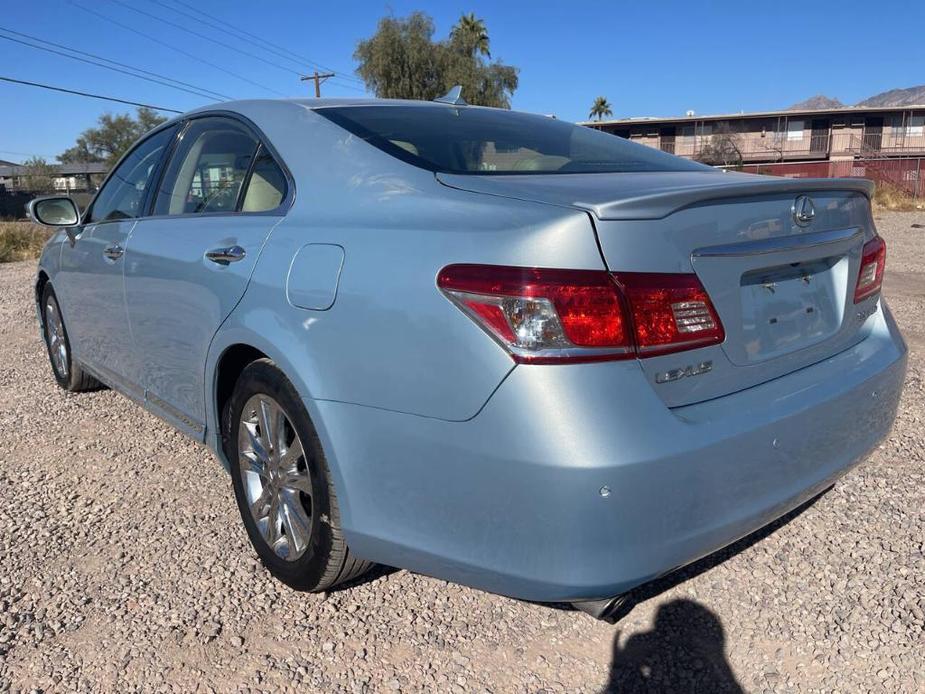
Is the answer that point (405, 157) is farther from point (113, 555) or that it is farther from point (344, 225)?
point (113, 555)

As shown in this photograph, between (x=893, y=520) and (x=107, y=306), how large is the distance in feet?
11.3

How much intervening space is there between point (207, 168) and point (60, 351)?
2389mm

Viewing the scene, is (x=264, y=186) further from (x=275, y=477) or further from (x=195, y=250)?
(x=275, y=477)

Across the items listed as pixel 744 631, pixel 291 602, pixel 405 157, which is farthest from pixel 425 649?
pixel 405 157

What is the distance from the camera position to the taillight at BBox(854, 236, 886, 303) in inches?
92.0

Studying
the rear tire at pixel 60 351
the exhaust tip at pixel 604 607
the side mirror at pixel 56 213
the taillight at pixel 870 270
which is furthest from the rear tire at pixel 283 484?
the rear tire at pixel 60 351

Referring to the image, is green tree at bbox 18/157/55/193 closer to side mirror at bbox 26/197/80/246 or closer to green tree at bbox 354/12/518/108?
green tree at bbox 354/12/518/108

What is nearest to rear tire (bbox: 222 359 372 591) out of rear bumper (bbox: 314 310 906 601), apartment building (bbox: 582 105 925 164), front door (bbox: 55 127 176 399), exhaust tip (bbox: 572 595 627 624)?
rear bumper (bbox: 314 310 906 601)

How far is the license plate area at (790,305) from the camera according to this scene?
1.92 metres

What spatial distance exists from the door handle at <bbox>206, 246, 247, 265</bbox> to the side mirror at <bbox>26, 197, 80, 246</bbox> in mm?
1819

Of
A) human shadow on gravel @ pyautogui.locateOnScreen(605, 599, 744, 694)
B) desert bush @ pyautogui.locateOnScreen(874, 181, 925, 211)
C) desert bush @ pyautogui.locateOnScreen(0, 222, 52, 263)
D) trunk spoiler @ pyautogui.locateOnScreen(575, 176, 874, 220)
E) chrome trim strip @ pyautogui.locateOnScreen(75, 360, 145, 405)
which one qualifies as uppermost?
trunk spoiler @ pyautogui.locateOnScreen(575, 176, 874, 220)

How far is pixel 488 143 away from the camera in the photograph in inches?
100

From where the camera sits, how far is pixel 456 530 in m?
1.81

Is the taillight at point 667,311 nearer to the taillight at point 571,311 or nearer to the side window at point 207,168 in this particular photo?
the taillight at point 571,311
